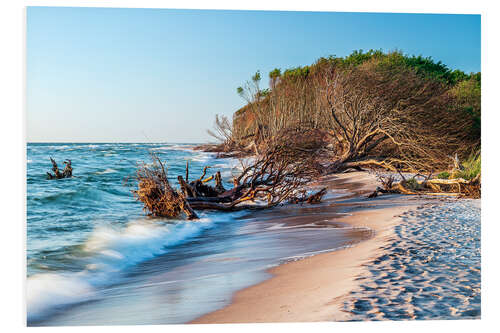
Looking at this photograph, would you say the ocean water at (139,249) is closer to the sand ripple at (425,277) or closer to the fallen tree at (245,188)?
the fallen tree at (245,188)

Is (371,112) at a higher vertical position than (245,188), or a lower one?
higher

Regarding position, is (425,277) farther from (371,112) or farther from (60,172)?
(371,112)

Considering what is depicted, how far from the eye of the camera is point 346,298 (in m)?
3.11

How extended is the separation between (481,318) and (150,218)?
4825mm

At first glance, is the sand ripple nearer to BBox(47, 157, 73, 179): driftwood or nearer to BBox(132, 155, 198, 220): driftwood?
BBox(132, 155, 198, 220): driftwood

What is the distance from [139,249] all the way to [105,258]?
52 cm

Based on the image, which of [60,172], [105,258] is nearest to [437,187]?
[105,258]

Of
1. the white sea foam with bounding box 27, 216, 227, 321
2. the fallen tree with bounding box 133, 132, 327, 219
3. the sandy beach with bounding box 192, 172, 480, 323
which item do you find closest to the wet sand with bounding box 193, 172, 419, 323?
the sandy beach with bounding box 192, 172, 480, 323

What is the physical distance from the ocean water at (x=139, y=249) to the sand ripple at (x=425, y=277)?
0.77 m

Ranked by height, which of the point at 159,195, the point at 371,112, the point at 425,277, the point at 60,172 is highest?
the point at 371,112

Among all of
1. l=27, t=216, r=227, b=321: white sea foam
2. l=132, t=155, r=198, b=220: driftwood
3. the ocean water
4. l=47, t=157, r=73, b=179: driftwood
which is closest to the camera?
the ocean water

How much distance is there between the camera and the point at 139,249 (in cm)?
556

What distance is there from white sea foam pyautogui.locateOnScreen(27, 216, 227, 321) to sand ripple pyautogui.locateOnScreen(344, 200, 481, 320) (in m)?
2.54

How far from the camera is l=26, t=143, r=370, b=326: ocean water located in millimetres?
3678
